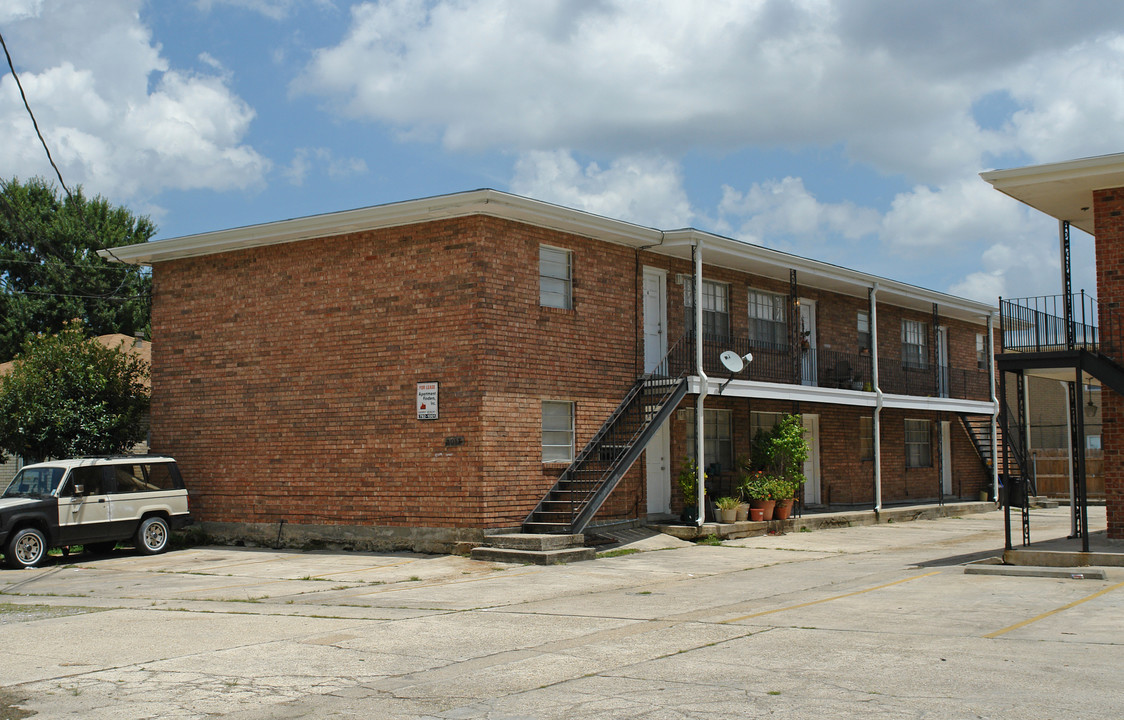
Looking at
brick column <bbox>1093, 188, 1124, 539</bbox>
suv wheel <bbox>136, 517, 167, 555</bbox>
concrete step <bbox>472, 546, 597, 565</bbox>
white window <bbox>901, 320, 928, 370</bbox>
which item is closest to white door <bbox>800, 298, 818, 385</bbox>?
white window <bbox>901, 320, 928, 370</bbox>

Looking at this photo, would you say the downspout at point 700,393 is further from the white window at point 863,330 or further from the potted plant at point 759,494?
the white window at point 863,330

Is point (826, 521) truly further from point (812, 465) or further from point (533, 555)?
point (533, 555)

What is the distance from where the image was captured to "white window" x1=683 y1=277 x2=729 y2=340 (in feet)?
69.3

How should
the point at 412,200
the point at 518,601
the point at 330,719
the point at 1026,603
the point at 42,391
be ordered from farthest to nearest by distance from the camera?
the point at 42,391 → the point at 412,200 → the point at 518,601 → the point at 1026,603 → the point at 330,719

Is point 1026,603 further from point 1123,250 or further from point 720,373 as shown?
point 720,373

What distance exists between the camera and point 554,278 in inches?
720

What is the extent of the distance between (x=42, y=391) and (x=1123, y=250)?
19.9 meters

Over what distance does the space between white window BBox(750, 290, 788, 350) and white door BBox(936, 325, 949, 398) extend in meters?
6.04

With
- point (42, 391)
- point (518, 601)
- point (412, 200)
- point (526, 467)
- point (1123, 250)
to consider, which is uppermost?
point (412, 200)

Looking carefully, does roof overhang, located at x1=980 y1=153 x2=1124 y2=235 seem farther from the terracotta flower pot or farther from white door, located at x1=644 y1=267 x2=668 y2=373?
the terracotta flower pot

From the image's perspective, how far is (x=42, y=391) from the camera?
20.9 m

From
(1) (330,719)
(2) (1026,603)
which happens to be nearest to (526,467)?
(2) (1026,603)

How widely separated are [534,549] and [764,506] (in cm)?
636

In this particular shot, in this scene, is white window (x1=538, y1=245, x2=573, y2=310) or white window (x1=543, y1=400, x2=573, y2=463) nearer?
white window (x1=543, y1=400, x2=573, y2=463)
